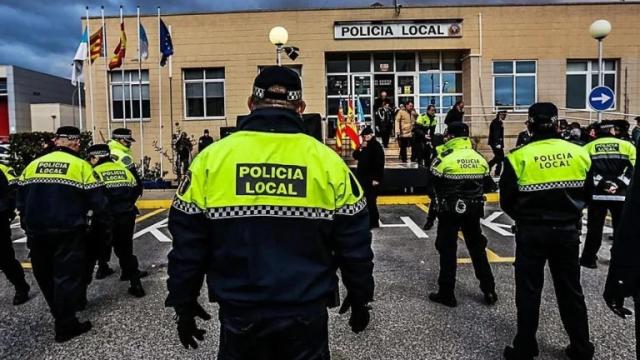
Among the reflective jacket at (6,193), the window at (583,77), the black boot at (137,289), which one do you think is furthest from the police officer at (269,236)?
the window at (583,77)

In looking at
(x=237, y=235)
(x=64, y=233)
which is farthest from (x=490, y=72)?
(x=237, y=235)

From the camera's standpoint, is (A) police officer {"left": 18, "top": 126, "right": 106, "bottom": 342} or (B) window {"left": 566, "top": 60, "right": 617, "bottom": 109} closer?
(A) police officer {"left": 18, "top": 126, "right": 106, "bottom": 342}

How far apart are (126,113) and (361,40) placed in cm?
1024

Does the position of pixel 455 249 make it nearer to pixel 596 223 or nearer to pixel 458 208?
pixel 458 208

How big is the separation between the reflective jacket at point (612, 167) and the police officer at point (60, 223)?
6.07 metres

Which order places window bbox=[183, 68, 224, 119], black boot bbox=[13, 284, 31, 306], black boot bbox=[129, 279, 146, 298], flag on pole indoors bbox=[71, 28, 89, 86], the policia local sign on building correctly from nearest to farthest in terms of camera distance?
black boot bbox=[13, 284, 31, 306], black boot bbox=[129, 279, 146, 298], flag on pole indoors bbox=[71, 28, 89, 86], the policia local sign on building, window bbox=[183, 68, 224, 119]

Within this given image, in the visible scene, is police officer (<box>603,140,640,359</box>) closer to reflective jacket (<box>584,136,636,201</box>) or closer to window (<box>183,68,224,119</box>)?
reflective jacket (<box>584,136,636,201</box>)

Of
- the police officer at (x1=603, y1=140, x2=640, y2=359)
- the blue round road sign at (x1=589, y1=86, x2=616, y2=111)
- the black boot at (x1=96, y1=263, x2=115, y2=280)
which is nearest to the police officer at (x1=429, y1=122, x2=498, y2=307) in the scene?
the police officer at (x1=603, y1=140, x2=640, y2=359)

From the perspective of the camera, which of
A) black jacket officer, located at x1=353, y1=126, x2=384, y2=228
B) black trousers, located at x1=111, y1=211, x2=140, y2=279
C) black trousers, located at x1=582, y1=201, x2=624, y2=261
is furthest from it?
black jacket officer, located at x1=353, y1=126, x2=384, y2=228

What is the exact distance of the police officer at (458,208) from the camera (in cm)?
529

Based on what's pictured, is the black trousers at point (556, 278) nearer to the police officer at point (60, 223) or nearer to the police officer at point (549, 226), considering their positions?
the police officer at point (549, 226)

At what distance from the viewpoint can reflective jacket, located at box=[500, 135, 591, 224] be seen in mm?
3887

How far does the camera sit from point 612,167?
6570 mm

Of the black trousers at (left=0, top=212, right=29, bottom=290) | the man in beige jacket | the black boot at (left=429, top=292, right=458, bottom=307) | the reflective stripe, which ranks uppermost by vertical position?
the man in beige jacket
